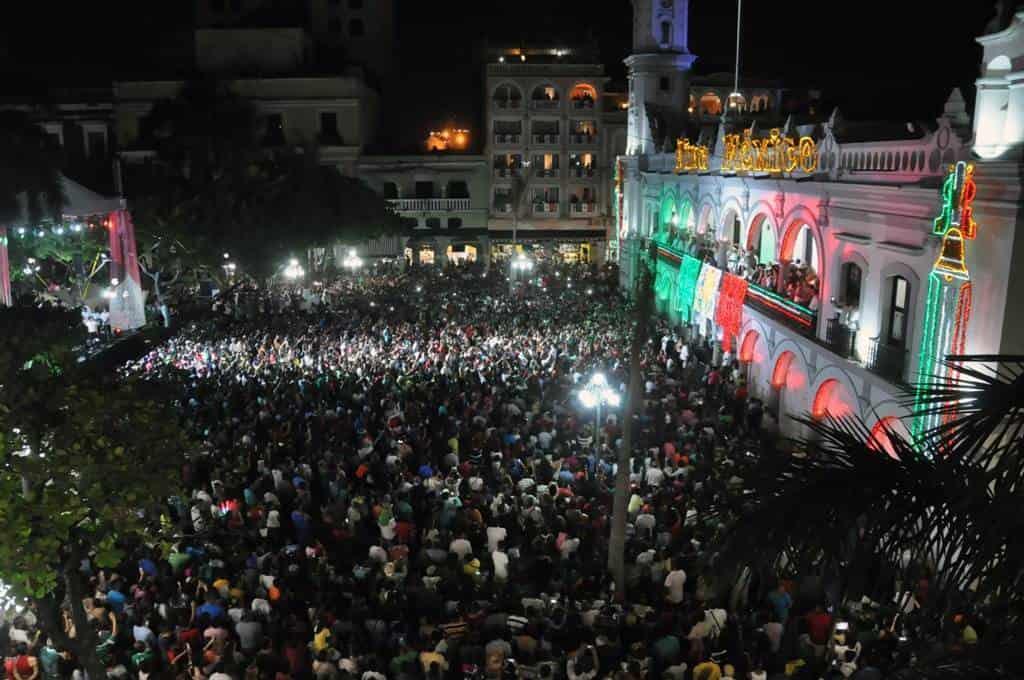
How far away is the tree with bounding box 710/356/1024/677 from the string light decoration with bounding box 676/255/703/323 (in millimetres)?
25064

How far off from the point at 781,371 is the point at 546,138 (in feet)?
97.4

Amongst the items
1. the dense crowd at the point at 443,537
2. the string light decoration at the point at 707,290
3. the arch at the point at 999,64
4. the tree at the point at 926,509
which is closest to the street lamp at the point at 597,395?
the dense crowd at the point at 443,537

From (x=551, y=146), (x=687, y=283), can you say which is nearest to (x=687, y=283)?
(x=687, y=283)

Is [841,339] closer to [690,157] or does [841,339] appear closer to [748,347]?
[748,347]

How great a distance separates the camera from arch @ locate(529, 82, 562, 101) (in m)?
47.9

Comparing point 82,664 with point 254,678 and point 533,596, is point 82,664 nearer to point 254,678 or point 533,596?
point 254,678

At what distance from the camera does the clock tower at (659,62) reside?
3722cm

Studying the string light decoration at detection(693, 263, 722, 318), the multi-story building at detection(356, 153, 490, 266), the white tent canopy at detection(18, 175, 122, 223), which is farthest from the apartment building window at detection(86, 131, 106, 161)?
the string light decoration at detection(693, 263, 722, 318)

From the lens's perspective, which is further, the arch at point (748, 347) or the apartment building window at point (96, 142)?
the apartment building window at point (96, 142)

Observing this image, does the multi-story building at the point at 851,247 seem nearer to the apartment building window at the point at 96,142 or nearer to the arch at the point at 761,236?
the arch at the point at 761,236

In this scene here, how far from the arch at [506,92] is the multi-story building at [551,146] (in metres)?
0.06

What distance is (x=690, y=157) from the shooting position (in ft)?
103

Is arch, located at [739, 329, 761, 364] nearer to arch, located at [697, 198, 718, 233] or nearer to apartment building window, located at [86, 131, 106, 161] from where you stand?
arch, located at [697, 198, 718, 233]

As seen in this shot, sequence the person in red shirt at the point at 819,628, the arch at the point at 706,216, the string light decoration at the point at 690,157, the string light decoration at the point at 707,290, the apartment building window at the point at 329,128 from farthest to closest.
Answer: the apartment building window at the point at 329,128
the arch at the point at 706,216
the string light decoration at the point at 690,157
the string light decoration at the point at 707,290
the person in red shirt at the point at 819,628
